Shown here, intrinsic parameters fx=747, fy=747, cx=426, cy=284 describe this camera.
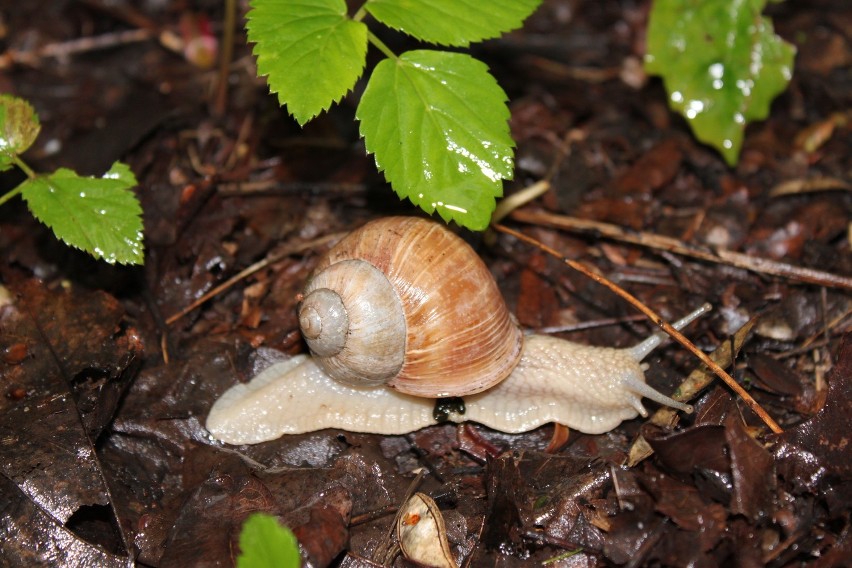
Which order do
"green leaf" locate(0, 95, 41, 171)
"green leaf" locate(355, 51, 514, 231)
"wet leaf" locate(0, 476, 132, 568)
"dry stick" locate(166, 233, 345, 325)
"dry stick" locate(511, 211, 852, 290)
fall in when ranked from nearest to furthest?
"wet leaf" locate(0, 476, 132, 568), "green leaf" locate(355, 51, 514, 231), "green leaf" locate(0, 95, 41, 171), "dry stick" locate(511, 211, 852, 290), "dry stick" locate(166, 233, 345, 325)

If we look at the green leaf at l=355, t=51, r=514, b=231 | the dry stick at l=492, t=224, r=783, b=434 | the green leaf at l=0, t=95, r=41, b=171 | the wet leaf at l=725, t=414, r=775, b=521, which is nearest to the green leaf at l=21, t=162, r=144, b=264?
the green leaf at l=0, t=95, r=41, b=171

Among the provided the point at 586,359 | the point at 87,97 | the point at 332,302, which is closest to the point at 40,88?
the point at 87,97

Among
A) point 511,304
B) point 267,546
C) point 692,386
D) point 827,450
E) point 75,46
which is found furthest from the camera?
point 75,46

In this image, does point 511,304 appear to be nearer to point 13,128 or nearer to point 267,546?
point 267,546

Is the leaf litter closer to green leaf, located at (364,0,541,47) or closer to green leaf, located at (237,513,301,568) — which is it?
green leaf, located at (237,513,301,568)

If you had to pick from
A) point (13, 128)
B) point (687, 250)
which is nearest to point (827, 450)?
point (687, 250)
